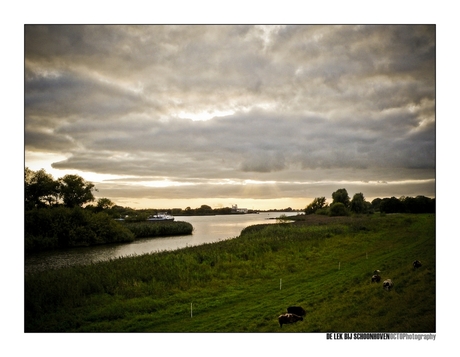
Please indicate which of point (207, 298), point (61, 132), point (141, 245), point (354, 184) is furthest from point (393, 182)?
point (141, 245)

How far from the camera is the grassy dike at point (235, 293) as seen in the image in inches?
322

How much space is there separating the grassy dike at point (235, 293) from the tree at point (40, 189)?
2917 millimetres

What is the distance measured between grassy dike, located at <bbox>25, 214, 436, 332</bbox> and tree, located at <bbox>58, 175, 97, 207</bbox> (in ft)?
10.3

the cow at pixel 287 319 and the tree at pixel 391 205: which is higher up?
the tree at pixel 391 205

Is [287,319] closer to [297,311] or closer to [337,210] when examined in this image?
[297,311]

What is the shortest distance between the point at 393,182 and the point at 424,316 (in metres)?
5.75

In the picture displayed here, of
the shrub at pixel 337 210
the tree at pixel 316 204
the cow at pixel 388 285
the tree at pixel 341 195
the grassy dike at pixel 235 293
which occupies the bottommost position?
the grassy dike at pixel 235 293

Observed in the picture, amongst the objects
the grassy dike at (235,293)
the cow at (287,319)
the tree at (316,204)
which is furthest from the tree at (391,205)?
the cow at (287,319)

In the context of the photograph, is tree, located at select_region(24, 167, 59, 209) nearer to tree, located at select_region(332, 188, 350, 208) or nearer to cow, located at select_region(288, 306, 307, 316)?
cow, located at select_region(288, 306, 307, 316)

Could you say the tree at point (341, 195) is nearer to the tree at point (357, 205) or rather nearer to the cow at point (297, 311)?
the tree at point (357, 205)

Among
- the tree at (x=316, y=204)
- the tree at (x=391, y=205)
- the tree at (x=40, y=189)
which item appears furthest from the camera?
the tree at (x=316, y=204)

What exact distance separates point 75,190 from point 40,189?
2.15 metres

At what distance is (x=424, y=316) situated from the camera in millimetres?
8047

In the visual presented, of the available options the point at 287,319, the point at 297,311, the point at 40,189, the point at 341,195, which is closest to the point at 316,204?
the point at 341,195
